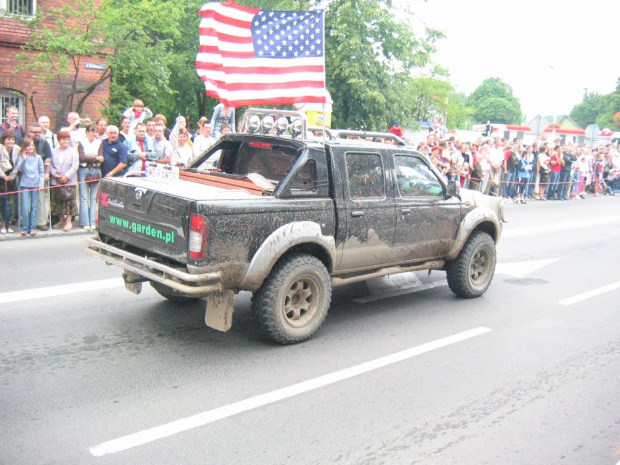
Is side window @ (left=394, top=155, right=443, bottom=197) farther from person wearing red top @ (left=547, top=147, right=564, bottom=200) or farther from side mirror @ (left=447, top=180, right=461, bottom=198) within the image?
person wearing red top @ (left=547, top=147, right=564, bottom=200)

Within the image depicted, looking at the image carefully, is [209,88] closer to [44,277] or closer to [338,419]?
[44,277]

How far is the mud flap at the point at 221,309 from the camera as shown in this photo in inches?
212

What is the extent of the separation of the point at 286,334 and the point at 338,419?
140 cm

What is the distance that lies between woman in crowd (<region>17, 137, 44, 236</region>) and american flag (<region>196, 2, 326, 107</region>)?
5.09m

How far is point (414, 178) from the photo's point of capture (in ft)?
23.5

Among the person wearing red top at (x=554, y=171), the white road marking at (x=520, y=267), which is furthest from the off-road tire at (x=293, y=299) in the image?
the person wearing red top at (x=554, y=171)

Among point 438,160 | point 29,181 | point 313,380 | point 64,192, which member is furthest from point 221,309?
point 438,160

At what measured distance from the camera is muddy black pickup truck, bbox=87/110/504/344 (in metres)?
5.26

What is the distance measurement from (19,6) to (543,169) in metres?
18.3

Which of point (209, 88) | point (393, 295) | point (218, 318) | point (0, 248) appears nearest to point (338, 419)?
point (218, 318)

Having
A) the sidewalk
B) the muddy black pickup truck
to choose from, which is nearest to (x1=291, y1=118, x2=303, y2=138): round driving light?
the muddy black pickup truck

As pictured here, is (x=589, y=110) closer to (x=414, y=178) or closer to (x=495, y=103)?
(x=495, y=103)

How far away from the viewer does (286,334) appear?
227 inches

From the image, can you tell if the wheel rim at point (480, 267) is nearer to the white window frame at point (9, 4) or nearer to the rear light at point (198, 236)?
the rear light at point (198, 236)
